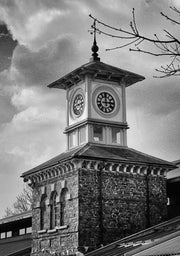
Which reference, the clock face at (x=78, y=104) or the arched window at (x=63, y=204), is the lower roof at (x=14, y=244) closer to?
the arched window at (x=63, y=204)

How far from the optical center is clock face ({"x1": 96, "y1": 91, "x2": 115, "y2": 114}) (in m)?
27.0

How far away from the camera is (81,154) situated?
24078 mm

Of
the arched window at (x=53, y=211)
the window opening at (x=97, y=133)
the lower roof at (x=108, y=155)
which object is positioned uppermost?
the window opening at (x=97, y=133)

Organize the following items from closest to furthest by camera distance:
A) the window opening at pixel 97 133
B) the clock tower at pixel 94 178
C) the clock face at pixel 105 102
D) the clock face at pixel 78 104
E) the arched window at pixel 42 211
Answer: the clock tower at pixel 94 178, the arched window at pixel 42 211, the window opening at pixel 97 133, the clock face at pixel 105 102, the clock face at pixel 78 104

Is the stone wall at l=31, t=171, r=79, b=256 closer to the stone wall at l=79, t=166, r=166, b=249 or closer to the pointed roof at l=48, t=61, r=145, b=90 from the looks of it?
the stone wall at l=79, t=166, r=166, b=249

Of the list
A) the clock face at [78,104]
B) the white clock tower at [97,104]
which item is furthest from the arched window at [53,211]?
the clock face at [78,104]

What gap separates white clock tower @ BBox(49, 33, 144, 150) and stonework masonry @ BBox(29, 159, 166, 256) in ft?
6.57

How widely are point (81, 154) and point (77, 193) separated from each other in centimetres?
166

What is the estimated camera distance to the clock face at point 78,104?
89.1ft

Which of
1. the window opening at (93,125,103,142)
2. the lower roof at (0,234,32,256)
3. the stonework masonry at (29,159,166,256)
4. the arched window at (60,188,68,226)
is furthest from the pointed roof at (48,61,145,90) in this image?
the lower roof at (0,234,32,256)

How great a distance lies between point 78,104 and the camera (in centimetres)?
2745

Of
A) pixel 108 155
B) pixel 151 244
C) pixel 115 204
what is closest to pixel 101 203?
pixel 115 204

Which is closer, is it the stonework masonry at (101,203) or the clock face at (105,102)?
the stonework masonry at (101,203)

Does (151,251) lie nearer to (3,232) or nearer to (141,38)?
(141,38)
